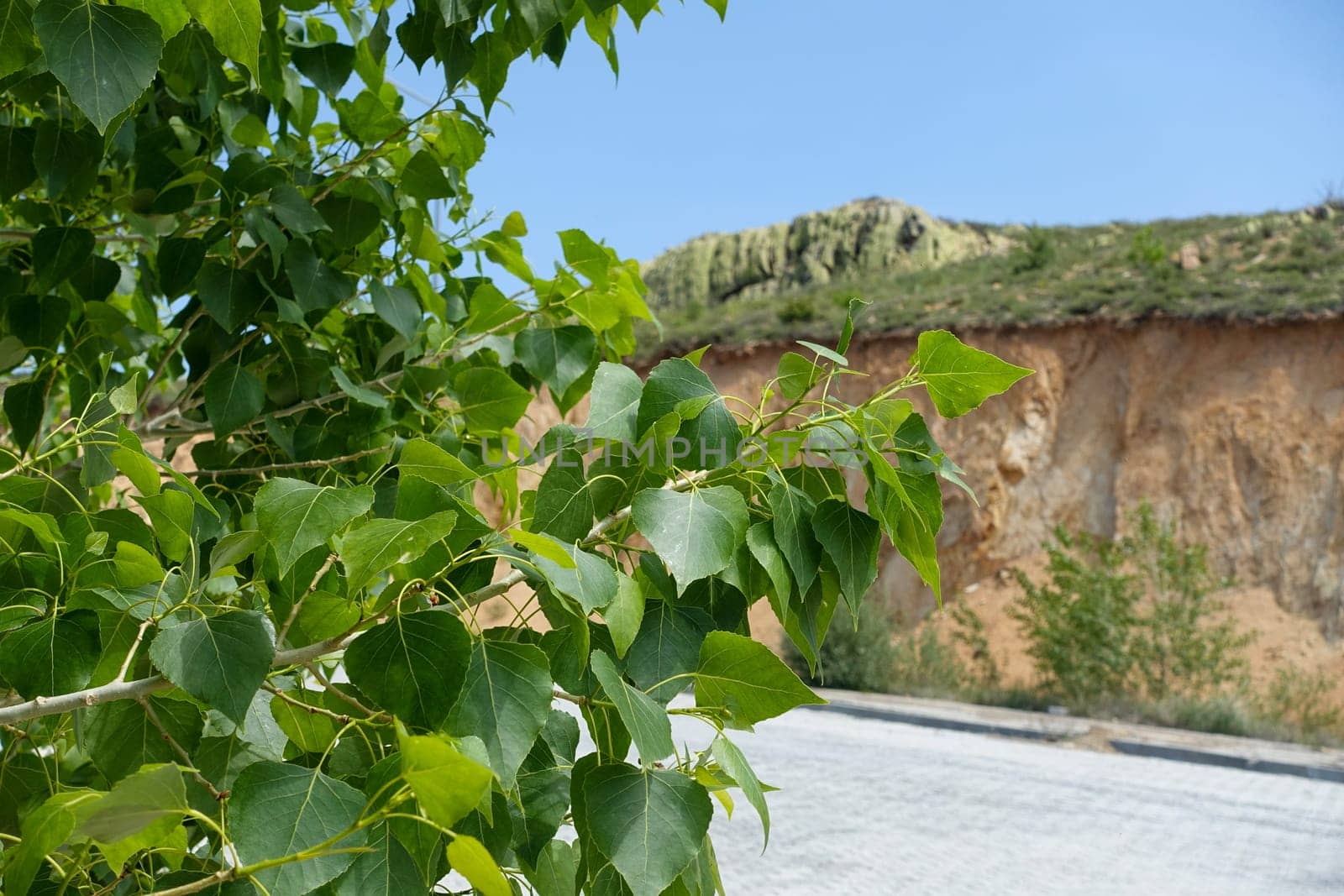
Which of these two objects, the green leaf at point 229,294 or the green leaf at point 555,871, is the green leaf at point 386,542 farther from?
the green leaf at point 229,294

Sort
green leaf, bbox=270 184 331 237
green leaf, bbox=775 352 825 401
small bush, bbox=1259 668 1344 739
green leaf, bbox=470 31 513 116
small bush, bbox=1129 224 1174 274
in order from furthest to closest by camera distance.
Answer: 1. small bush, bbox=1129 224 1174 274
2. small bush, bbox=1259 668 1344 739
3. green leaf, bbox=270 184 331 237
4. green leaf, bbox=470 31 513 116
5. green leaf, bbox=775 352 825 401

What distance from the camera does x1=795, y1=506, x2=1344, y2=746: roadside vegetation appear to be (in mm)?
10828

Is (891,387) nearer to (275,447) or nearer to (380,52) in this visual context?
(380,52)

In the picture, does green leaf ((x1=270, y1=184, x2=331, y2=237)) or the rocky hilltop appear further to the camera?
the rocky hilltop

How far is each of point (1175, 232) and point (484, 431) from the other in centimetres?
2211

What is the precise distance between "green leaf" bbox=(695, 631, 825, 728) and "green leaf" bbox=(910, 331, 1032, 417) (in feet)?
0.87

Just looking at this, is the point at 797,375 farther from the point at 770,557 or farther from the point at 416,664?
the point at 416,664

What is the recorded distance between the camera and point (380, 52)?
1.56 metres

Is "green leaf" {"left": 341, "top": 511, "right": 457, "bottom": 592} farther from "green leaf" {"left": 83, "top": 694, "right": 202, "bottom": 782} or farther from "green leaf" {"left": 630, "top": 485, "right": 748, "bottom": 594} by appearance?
"green leaf" {"left": 83, "top": 694, "right": 202, "bottom": 782}

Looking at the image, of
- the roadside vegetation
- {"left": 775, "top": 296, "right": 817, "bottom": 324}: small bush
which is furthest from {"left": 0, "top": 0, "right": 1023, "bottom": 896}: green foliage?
{"left": 775, "top": 296, "right": 817, "bottom": 324}: small bush

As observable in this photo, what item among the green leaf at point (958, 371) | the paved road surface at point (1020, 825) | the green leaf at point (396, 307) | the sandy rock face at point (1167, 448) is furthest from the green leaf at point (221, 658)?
the sandy rock face at point (1167, 448)

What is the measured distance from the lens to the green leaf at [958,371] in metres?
0.96

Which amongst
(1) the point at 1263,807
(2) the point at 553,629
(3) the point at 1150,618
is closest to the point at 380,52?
(2) the point at 553,629

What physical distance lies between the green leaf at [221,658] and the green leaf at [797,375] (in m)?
0.48
